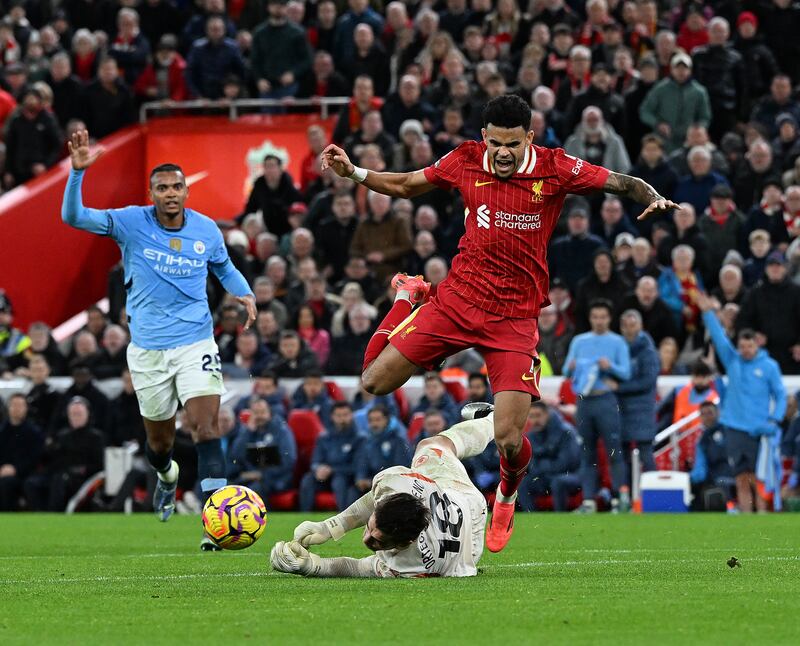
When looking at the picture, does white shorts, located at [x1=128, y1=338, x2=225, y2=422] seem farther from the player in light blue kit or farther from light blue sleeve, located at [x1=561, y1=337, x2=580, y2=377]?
light blue sleeve, located at [x1=561, y1=337, x2=580, y2=377]

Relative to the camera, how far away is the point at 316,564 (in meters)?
9.22

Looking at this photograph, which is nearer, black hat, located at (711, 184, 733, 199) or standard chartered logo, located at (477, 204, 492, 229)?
standard chartered logo, located at (477, 204, 492, 229)

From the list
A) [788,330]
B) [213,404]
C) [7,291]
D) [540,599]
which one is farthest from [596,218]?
[540,599]

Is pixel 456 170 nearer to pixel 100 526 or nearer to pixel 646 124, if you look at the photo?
pixel 100 526

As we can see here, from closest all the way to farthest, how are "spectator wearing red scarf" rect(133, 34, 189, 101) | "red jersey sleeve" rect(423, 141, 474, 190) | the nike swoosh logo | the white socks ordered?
"red jersey sleeve" rect(423, 141, 474, 190) < the white socks < the nike swoosh logo < "spectator wearing red scarf" rect(133, 34, 189, 101)

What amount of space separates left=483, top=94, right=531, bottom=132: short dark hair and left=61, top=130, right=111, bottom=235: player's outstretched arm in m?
2.84

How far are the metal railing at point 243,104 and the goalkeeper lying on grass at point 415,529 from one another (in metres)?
15.7

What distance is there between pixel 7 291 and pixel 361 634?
18151 mm

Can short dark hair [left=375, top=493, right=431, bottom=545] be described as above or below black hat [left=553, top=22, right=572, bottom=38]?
below

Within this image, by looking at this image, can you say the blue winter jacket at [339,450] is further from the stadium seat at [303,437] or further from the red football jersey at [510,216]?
the red football jersey at [510,216]

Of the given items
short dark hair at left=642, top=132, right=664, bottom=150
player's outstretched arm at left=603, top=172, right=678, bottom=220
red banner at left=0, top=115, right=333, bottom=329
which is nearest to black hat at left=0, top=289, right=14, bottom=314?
red banner at left=0, top=115, right=333, bottom=329

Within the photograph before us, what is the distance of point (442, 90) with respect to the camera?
23094 mm

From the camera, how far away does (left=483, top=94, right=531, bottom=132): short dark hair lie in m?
10.2

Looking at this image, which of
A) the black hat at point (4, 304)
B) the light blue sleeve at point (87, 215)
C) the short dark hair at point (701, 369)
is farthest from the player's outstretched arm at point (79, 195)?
the black hat at point (4, 304)
